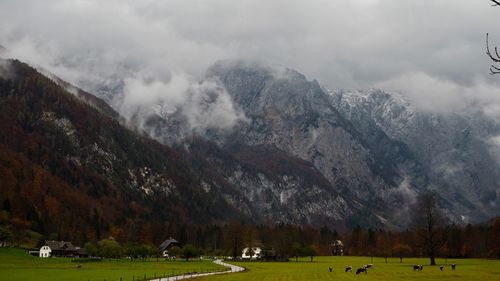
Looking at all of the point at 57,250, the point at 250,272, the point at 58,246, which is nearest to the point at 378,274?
the point at 250,272

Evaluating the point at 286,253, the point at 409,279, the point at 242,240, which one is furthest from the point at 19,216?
the point at 409,279

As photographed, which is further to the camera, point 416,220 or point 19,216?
point 19,216

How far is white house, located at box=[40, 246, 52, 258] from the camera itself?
511 feet

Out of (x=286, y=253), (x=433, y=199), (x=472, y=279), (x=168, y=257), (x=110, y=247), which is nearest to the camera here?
Result: (x=472, y=279)

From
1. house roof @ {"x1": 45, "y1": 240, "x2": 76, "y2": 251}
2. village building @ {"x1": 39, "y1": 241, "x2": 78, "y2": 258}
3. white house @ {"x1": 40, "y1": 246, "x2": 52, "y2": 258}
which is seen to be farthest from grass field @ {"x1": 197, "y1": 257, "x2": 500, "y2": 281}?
house roof @ {"x1": 45, "y1": 240, "x2": 76, "y2": 251}

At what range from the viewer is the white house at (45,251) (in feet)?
511

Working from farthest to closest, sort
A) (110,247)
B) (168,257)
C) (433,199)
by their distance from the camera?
(168,257) → (110,247) → (433,199)

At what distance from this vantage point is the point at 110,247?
519 feet

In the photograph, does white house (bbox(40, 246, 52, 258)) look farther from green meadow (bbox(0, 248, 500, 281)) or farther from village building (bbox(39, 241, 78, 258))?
green meadow (bbox(0, 248, 500, 281))

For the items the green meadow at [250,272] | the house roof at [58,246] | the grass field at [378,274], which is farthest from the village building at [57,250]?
the grass field at [378,274]

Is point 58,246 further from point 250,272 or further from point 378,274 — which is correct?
point 378,274

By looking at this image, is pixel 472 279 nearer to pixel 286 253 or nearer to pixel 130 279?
pixel 130 279

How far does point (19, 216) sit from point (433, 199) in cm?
15182

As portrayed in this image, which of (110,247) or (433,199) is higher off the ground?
(433,199)
